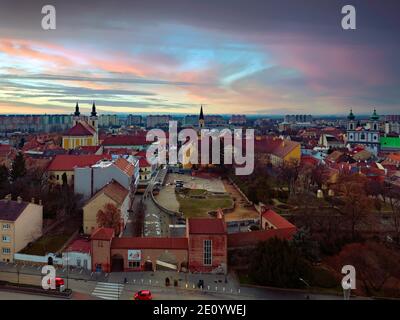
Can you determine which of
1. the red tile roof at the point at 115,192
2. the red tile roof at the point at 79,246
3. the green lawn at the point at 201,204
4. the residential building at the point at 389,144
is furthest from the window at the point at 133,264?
the residential building at the point at 389,144

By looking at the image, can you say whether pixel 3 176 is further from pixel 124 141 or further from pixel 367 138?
pixel 367 138

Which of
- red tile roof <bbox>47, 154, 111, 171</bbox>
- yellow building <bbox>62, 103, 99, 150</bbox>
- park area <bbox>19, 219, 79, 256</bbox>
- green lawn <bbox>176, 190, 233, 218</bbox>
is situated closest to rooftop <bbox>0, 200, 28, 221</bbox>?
park area <bbox>19, 219, 79, 256</bbox>

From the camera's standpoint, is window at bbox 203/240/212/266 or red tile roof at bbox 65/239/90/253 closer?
window at bbox 203/240/212/266

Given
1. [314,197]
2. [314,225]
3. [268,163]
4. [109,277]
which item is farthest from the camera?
[268,163]

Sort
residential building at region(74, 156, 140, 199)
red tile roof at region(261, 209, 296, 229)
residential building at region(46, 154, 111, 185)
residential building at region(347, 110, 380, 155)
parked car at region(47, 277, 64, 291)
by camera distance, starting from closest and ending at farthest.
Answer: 1. parked car at region(47, 277, 64, 291)
2. red tile roof at region(261, 209, 296, 229)
3. residential building at region(74, 156, 140, 199)
4. residential building at region(46, 154, 111, 185)
5. residential building at region(347, 110, 380, 155)

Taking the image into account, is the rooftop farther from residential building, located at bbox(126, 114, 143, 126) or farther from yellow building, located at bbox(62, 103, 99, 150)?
residential building, located at bbox(126, 114, 143, 126)

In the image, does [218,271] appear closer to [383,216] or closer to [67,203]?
[67,203]
